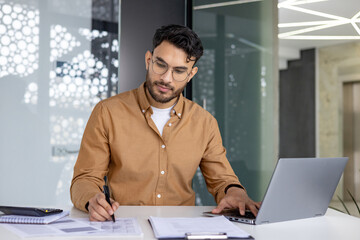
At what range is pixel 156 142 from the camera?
2.15 metres

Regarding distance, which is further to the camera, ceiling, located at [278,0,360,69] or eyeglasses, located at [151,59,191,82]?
ceiling, located at [278,0,360,69]

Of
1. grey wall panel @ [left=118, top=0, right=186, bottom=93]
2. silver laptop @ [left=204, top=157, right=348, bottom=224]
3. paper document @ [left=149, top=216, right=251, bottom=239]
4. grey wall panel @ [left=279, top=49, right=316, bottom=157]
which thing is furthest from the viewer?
grey wall panel @ [left=279, top=49, right=316, bottom=157]

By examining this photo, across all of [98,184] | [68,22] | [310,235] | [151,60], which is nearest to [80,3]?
[68,22]

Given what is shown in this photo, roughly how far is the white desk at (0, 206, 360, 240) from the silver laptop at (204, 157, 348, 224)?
3 cm

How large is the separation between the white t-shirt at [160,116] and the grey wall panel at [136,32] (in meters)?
1.81

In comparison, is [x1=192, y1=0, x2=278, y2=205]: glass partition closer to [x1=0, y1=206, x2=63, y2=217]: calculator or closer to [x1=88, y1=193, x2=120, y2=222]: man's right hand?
[x1=88, y1=193, x2=120, y2=222]: man's right hand

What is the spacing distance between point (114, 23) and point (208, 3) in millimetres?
917

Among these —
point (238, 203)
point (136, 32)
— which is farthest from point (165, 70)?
point (136, 32)

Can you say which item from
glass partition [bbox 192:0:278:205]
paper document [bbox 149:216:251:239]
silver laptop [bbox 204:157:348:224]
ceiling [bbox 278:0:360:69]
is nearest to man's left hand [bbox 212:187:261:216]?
silver laptop [bbox 204:157:348:224]

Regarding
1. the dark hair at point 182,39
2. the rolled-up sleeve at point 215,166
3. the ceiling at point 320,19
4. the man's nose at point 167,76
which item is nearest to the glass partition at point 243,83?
the ceiling at point 320,19

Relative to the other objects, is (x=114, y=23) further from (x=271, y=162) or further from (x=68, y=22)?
(x=271, y=162)

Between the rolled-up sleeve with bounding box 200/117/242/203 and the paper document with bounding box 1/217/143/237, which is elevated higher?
the rolled-up sleeve with bounding box 200/117/242/203

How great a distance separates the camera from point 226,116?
158 inches

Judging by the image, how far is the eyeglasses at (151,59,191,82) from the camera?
6.81 feet
